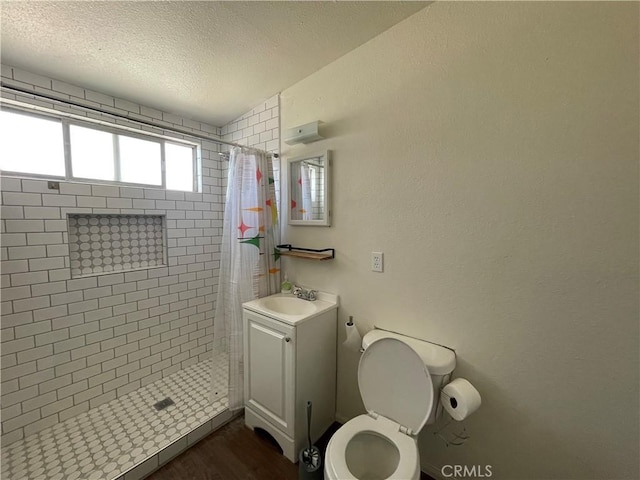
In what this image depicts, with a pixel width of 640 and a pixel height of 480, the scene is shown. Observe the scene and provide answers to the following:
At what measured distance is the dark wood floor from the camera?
4.76 ft

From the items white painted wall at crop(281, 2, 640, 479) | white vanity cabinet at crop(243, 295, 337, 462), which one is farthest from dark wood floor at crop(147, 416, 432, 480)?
white painted wall at crop(281, 2, 640, 479)

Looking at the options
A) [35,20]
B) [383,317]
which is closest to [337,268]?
[383,317]

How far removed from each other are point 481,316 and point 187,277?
2425 mm

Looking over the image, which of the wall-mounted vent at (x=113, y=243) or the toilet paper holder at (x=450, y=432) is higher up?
the wall-mounted vent at (x=113, y=243)

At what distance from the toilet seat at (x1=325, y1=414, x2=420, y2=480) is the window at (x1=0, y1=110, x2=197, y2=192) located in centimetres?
241

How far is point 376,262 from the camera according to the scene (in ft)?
5.13

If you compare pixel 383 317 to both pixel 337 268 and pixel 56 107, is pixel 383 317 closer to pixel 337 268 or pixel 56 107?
pixel 337 268

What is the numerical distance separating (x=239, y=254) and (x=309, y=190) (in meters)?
0.72

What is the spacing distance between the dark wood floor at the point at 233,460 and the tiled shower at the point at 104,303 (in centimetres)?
9

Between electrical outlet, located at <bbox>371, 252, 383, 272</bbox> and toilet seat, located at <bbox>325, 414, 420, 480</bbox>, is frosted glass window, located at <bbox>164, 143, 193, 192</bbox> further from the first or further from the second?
toilet seat, located at <bbox>325, 414, 420, 480</bbox>

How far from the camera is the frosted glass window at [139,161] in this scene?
6.98 ft

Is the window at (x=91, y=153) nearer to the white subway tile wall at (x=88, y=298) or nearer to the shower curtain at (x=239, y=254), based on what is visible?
the white subway tile wall at (x=88, y=298)

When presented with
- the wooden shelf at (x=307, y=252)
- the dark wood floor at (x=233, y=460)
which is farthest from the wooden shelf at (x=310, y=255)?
the dark wood floor at (x=233, y=460)

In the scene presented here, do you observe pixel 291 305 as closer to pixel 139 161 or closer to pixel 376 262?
pixel 376 262
